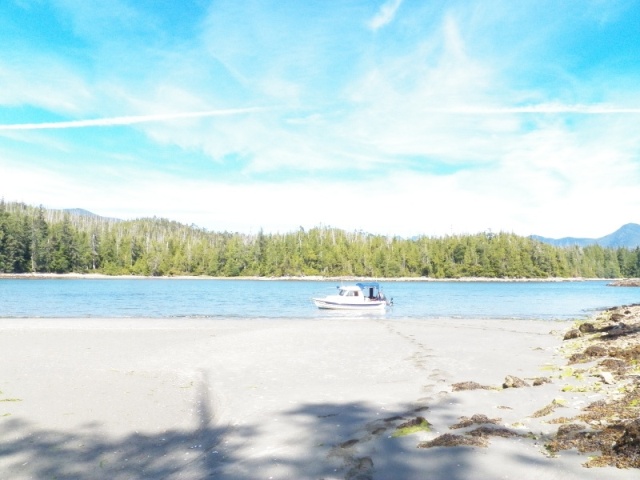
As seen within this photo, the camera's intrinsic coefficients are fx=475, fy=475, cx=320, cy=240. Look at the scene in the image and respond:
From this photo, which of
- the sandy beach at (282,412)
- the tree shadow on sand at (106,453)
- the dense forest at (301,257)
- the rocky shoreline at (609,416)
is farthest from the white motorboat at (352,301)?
the dense forest at (301,257)

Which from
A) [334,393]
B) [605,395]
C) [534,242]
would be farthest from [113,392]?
[534,242]

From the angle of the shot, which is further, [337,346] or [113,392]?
[337,346]

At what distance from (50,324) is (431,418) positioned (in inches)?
1185

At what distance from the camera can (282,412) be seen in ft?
34.1

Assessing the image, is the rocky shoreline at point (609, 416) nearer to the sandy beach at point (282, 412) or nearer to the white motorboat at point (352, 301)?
the sandy beach at point (282, 412)

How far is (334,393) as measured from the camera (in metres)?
12.1

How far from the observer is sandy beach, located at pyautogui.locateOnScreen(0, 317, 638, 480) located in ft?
22.7

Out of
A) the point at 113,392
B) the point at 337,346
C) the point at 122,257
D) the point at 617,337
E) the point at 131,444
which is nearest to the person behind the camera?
the point at 131,444

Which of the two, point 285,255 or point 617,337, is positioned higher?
point 285,255

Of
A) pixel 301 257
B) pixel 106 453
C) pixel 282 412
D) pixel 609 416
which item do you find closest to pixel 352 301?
pixel 282 412

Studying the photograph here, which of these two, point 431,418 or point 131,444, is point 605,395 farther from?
point 131,444

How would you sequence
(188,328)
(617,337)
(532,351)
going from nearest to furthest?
1. (617,337)
2. (532,351)
3. (188,328)

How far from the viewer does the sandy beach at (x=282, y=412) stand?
693 cm

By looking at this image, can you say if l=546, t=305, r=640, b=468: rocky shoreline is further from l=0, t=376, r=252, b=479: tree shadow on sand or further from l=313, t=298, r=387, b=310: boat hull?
l=313, t=298, r=387, b=310: boat hull
